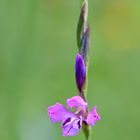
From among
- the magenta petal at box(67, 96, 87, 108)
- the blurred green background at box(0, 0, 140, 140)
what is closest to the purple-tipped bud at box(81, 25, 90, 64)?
the magenta petal at box(67, 96, 87, 108)

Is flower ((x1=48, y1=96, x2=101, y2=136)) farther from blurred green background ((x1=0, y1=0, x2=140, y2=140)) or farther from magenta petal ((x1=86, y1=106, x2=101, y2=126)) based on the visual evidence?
blurred green background ((x1=0, y1=0, x2=140, y2=140))

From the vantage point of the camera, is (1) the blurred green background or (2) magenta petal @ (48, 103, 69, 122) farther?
(1) the blurred green background

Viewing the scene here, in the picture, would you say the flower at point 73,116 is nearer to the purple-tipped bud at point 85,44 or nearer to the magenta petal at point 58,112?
the magenta petal at point 58,112

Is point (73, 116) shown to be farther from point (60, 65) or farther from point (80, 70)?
point (60, 65)

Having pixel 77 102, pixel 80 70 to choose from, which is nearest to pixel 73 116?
pixel 77 102

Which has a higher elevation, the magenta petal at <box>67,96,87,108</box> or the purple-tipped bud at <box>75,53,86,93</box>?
the purple-tipped bud at <box>75,53,86,93</box>
